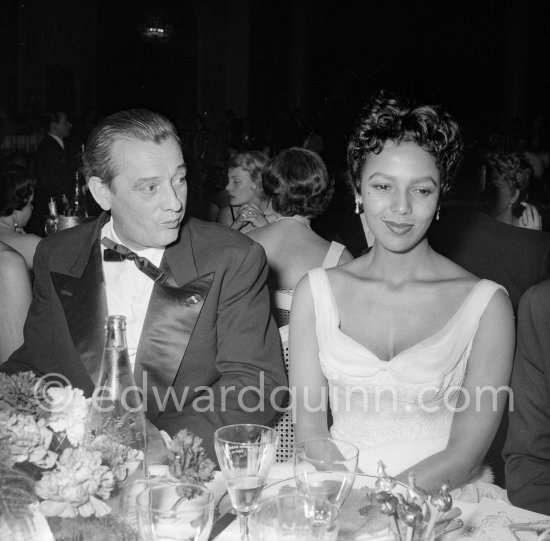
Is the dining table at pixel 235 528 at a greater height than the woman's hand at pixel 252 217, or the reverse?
the woman's hand at pixel 252 217

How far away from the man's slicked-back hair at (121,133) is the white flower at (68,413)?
1.06 meters

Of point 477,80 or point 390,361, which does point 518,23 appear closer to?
point 477,80

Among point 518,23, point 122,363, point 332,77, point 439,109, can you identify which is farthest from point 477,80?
point 122,363

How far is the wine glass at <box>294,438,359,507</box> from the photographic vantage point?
1.09 metres

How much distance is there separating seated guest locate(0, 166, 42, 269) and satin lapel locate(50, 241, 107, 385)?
1.86m

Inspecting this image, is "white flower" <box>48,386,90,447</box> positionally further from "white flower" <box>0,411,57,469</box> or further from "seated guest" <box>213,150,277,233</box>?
"seated guest" <box>213,150,277,233</box>

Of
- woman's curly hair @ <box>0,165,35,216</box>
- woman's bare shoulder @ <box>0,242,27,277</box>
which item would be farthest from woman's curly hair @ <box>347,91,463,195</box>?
woman's curly hair @ <box>0,165,35,216</box>

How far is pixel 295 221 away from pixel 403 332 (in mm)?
1937

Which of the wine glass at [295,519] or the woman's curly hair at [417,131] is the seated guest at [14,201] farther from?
the wine glass at [295,519]

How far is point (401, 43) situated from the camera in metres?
16.1

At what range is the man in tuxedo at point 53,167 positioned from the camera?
27.9 feet

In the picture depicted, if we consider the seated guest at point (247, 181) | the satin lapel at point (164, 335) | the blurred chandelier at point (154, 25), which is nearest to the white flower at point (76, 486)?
the satin lapel at point (164, 335)

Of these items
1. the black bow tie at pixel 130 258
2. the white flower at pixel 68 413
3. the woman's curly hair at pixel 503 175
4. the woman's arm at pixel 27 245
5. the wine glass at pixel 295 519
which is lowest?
the woman's arm at pixel 27 245

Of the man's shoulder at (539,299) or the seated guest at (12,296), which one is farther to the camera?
the seated guest at (12,296)
